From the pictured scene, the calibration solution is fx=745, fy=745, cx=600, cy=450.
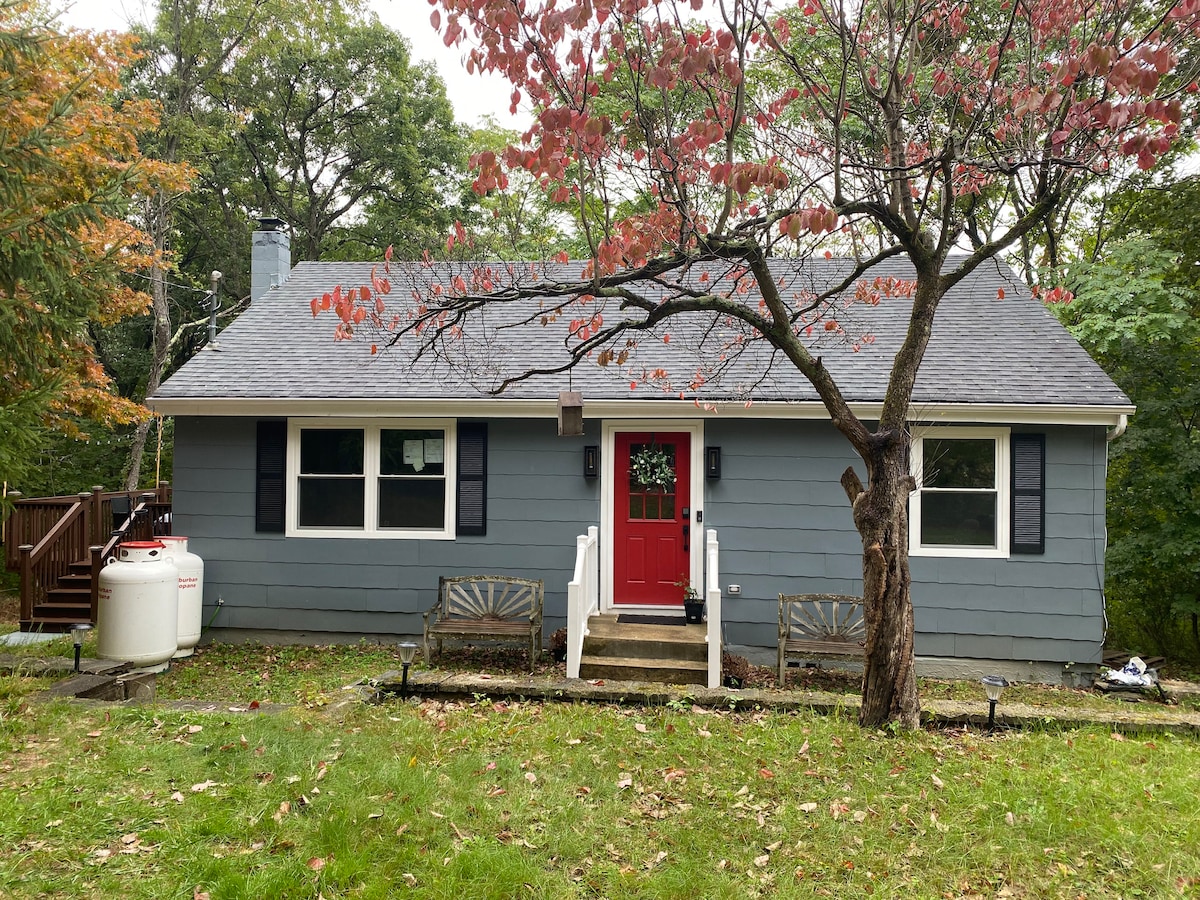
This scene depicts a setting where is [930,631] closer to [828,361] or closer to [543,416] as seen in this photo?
[828,361]

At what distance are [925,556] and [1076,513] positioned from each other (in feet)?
5.04

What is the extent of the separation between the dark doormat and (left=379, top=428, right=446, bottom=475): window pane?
2.66m

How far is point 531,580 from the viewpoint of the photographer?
311 inches

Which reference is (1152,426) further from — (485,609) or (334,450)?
(334,450)

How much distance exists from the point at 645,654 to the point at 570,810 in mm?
3256

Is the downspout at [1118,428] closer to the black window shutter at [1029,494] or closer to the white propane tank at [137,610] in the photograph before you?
the black window shutter at [1029,494]

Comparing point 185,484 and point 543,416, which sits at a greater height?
point 543,416

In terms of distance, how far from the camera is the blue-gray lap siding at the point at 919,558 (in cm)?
754

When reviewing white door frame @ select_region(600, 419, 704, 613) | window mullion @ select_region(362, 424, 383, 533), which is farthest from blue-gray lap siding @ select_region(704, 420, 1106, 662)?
window mullion @ select_region(362, 424, 383, 533)

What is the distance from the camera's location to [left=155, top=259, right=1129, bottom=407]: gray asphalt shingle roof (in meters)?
7.73

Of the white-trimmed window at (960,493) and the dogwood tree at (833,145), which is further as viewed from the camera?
the white-trimmed window at (960,493)

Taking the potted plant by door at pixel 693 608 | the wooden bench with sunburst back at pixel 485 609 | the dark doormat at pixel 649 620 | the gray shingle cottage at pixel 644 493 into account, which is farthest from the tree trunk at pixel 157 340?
the potted plant by door at pixel 693 608

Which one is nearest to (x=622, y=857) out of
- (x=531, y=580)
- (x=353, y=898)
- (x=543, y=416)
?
(x=353, y=898)

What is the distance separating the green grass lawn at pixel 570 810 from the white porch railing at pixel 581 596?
5.15 ft
